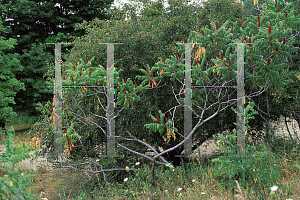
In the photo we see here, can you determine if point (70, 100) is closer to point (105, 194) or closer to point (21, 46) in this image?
point (105, 194)

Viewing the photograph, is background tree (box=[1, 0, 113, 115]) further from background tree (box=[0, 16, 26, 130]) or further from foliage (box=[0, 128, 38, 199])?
foliage (box=[0, 128, 38, 199])

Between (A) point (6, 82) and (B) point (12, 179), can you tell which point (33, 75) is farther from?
(B) point (12, 179)

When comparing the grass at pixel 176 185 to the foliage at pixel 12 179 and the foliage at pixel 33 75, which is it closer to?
the foliage at pixel 12 179

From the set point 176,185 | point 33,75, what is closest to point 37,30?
point 33,75

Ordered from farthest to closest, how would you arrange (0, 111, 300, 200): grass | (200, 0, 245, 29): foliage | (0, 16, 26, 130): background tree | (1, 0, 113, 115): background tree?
1. (1, 0, 113, 115): background tree
2. (0, 16, 26, 130): background tree
3. (200, 0, 245, 29): foliage
4. (0, 111, 300, 200): grass

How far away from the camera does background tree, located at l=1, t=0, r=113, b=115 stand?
40.0 ft

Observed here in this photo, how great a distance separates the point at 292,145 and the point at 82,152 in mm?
4446

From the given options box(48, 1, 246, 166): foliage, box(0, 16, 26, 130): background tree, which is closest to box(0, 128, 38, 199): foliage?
box(48, 1, 246, 166): foliage

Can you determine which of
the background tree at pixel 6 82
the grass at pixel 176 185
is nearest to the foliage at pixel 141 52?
the grass at pixel 176 185

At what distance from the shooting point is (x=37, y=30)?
1402cm

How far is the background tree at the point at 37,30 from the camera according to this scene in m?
12.2

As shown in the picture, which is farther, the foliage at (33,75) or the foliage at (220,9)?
the foliage at (33,75)

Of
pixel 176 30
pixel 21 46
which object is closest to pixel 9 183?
pixel 176 30

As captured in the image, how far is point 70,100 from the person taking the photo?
5891 millimetres
